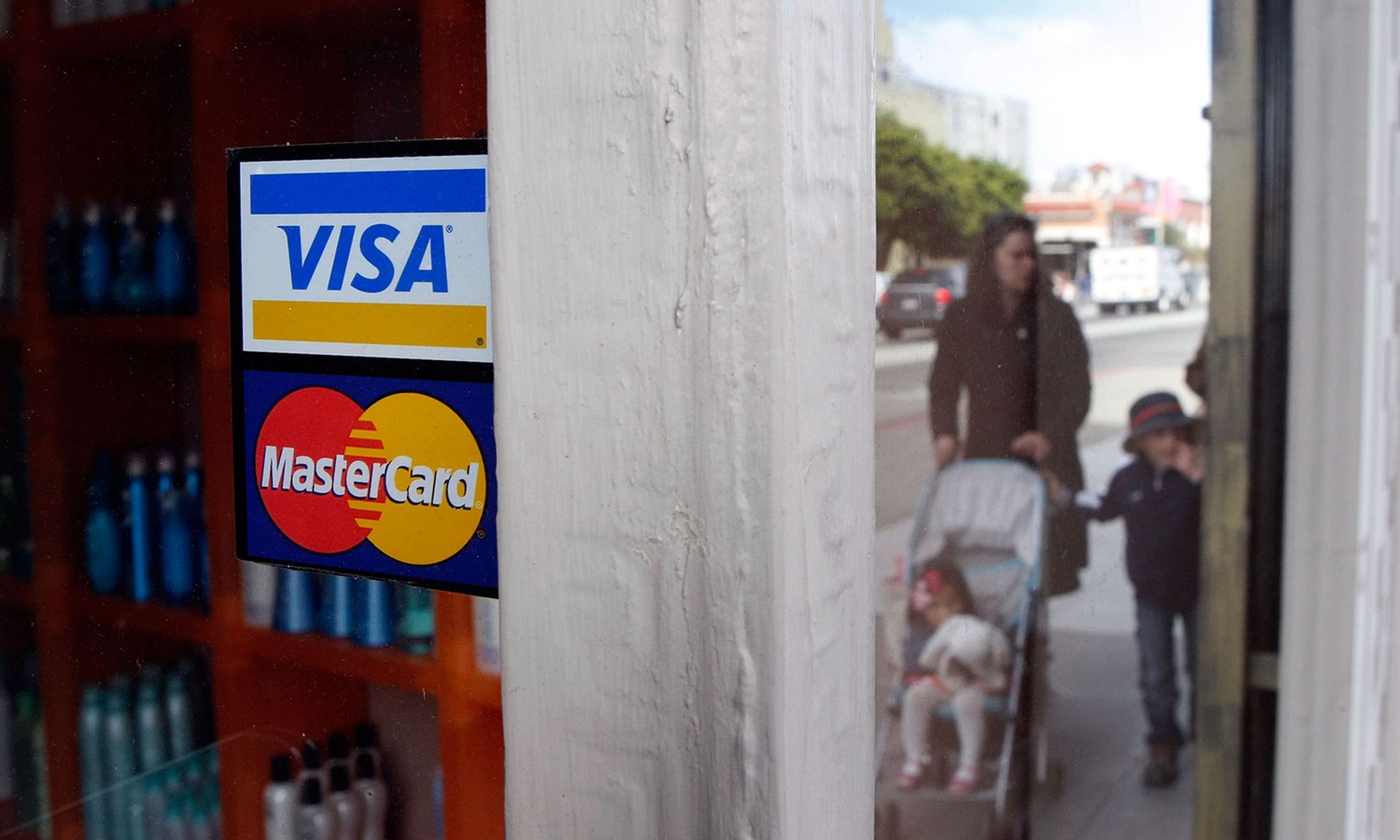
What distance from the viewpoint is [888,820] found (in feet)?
10.7

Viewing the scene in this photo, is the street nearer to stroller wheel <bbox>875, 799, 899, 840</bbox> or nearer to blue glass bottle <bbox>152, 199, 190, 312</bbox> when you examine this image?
stroller wheel <bbox>875, 799, 899, 840</bbox>

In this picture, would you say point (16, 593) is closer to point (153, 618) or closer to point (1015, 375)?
point (153, 618)

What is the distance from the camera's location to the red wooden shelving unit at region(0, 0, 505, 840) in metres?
0.83

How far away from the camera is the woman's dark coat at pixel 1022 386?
3541 mm

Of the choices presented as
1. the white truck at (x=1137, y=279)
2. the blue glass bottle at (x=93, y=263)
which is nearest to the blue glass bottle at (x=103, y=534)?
the blue glass bottle at (x=93, y=263)

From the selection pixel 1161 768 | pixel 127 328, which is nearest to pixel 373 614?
pixel 127 328

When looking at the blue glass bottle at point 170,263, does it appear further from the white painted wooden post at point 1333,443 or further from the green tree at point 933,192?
the green tree at point 933,192

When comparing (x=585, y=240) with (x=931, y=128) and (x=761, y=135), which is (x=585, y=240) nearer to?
(x=761, y=135)

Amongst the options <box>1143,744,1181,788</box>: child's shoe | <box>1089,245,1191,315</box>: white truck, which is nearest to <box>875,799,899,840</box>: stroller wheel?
<box>1143,744,1181,788</box>: child's shoe

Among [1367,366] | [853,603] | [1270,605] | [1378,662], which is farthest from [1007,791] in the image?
[853,603]

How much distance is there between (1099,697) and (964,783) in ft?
2.40

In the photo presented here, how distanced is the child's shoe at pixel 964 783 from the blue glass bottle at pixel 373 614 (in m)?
Result: 2.77

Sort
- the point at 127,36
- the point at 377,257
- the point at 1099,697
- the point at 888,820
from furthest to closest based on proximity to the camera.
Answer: the point at 1099,697 → the point at 888,820 → the point at 127,36 → the point at 377,257

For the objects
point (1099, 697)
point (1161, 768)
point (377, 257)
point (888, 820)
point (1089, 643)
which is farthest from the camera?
point (1089, 643)
